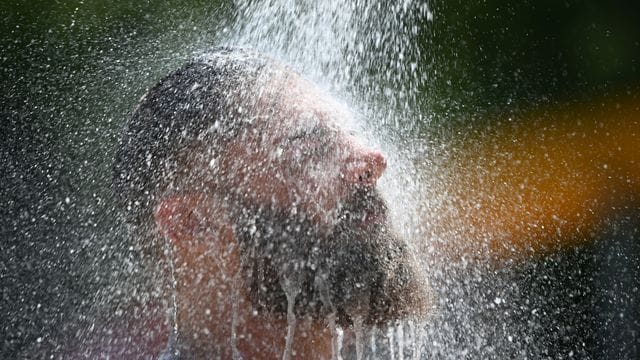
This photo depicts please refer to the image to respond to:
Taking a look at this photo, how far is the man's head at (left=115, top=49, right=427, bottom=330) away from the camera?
4.73 ft

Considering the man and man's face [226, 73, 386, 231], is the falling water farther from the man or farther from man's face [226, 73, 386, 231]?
→ man's face [226, 73, 386, 231]

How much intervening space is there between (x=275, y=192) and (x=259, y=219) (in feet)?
0.26

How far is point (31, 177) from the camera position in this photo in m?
2.61

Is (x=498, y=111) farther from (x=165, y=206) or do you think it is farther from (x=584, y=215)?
(x=165, y=206)

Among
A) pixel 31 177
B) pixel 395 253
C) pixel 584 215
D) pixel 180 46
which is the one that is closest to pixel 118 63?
pixel 180 46

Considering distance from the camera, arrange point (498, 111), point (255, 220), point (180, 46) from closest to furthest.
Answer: point (255, 220) < point (180, 46) < point (498, 111)

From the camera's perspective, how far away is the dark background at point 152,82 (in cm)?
257

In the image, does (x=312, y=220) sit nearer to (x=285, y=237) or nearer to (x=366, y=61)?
(x=285, y=237)

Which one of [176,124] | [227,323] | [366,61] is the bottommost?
[227,323]

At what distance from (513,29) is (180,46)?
1734mm

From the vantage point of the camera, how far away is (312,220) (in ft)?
4.79

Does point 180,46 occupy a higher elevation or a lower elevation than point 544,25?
lower

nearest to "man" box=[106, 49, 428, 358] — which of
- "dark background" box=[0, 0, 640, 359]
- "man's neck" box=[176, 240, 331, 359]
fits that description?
"man's neck" box=[176, 240, 331, 359]

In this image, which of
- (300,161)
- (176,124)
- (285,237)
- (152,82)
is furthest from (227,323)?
(152,82)
